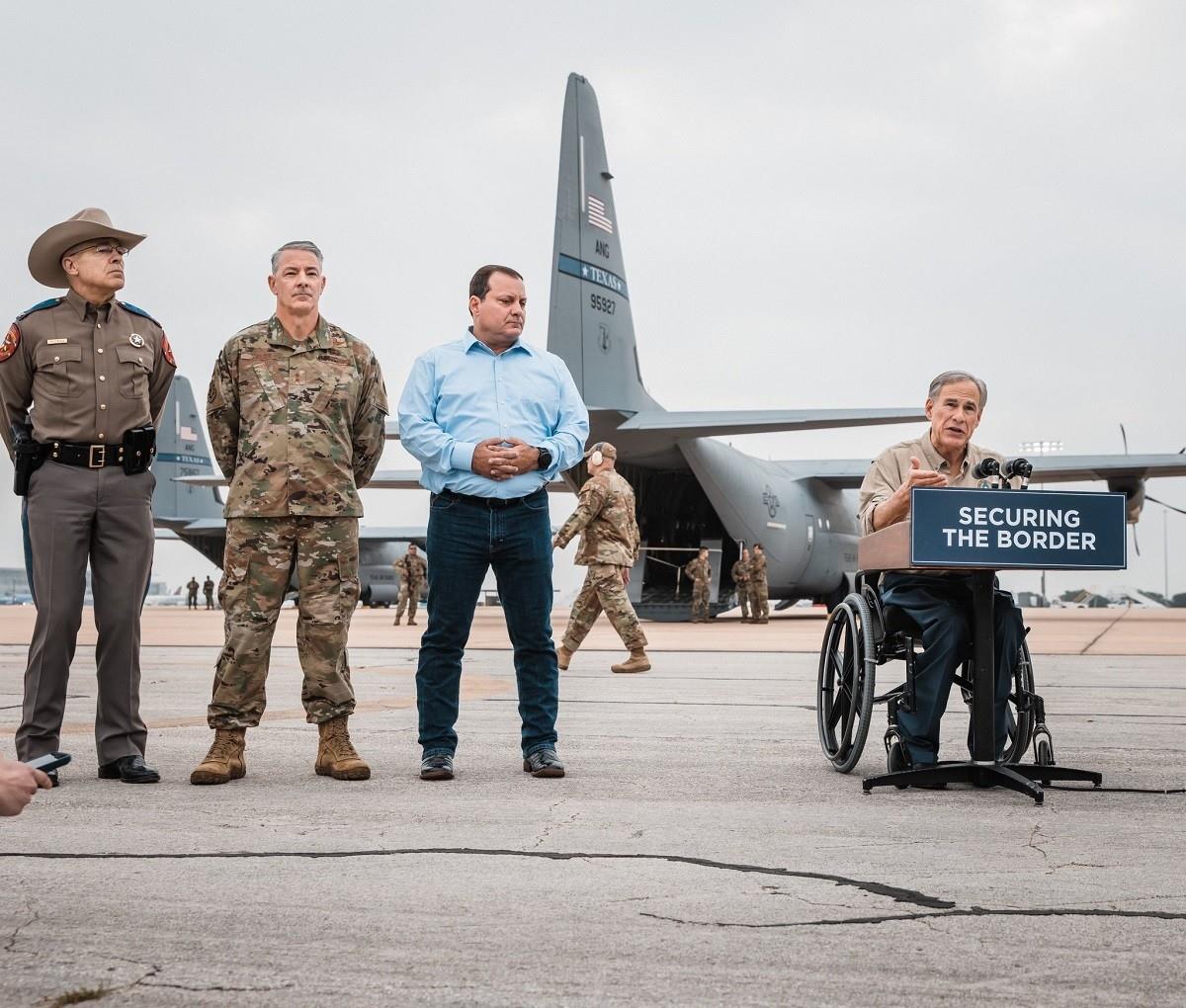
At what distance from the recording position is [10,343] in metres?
4.62

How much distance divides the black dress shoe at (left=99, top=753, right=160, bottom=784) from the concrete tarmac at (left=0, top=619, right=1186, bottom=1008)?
0.08 meters

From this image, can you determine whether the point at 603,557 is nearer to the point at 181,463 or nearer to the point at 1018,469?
the point at 1018,469

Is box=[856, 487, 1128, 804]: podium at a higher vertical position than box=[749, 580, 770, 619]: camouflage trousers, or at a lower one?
higher

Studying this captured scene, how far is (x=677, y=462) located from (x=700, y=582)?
229 cm

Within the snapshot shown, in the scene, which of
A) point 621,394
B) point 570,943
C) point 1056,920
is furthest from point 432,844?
point 621,394

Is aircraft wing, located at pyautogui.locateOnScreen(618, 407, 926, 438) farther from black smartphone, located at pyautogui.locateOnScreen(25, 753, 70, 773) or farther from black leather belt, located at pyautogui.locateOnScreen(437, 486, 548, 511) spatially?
black smartphone, located at pyautogui.locateOnScreen(25, 753, 70, 773)

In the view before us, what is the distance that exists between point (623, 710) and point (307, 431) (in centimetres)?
298

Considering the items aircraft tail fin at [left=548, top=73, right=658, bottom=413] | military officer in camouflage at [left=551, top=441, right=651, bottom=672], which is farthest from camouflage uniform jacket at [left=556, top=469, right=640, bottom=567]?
aircraft tail fin at [left=548, top=73, right=658, bottom=413]

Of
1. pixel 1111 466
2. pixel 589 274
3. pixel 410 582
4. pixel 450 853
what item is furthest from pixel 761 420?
pixel 450 853

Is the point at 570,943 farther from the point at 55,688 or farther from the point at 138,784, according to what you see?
the point at 55,688

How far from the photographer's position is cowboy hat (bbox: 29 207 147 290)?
182 inches

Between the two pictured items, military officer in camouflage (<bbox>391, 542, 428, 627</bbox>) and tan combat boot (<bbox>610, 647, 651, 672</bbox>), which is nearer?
tan combat boot (<bbox>610, 647, 651, 672</bbox>)

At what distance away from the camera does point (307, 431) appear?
4.74 meters

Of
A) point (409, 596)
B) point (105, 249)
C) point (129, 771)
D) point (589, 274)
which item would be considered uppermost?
point (589, 274)
